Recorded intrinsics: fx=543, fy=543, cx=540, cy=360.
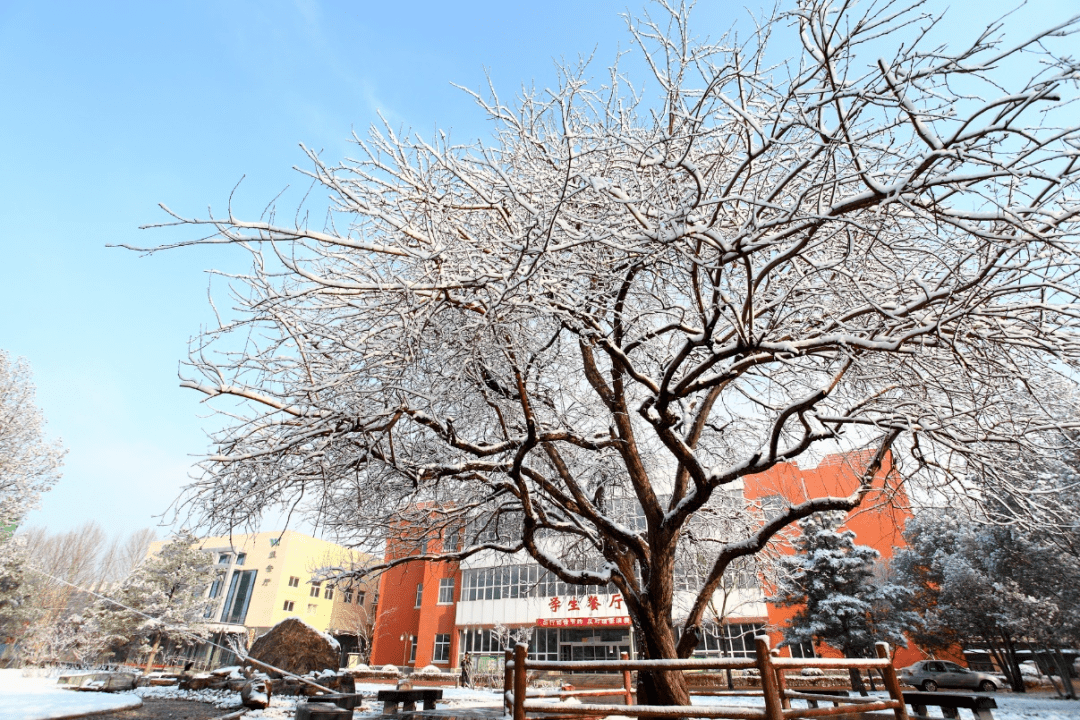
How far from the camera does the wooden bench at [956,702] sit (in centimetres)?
939

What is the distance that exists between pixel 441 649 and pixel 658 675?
34.1 metres

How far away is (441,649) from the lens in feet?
117

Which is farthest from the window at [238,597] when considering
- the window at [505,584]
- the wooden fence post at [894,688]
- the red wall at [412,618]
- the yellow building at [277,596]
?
the wooden fence post at [894,688]

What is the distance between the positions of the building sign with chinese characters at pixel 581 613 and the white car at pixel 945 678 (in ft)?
41.6

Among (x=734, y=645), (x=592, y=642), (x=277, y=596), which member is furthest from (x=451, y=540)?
(x=277, y=596)

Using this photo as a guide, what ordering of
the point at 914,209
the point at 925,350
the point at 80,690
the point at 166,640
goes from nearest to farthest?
the point at 914,209, the point at 925,350, the point at 80,690, the point at 166,640

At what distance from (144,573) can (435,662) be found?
58.5 feet

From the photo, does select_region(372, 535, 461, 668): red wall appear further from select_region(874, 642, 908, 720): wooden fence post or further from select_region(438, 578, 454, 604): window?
select_region(874, 642, 908, 720): wooden fence post

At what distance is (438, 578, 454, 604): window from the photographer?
1443 inches

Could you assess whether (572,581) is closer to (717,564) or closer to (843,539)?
(717,564)

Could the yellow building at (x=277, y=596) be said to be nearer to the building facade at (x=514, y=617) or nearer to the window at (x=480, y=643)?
the building facade at (x=514, y=617)

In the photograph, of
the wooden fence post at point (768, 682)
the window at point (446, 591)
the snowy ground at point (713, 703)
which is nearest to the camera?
the wooden fence post at point (768, 682)

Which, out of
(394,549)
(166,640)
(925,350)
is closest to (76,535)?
(166,640)

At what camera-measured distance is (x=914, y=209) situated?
4.71 m
